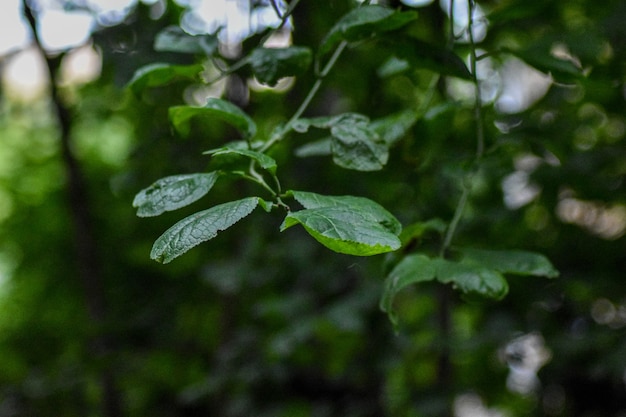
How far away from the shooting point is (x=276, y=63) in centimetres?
80

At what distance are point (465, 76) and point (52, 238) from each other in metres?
1.79

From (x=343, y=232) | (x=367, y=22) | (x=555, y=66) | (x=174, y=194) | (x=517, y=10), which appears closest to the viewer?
(x=343, y=232)

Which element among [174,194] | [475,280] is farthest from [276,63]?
[475,280]

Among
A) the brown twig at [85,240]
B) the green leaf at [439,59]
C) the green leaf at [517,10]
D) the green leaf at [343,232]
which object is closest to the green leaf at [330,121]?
the green leaf at [439,59]

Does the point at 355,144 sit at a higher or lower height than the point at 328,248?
higher

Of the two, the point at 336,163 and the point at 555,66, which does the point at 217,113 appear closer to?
the point at 336,163

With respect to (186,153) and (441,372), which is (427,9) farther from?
(441,372)

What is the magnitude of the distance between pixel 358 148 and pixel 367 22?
5.5 inches

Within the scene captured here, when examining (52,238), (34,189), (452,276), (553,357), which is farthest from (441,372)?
(34,189)

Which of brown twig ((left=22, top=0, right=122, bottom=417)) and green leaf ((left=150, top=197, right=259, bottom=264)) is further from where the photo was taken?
brown twig ((left=22, top=0, right=122, bottom=417))

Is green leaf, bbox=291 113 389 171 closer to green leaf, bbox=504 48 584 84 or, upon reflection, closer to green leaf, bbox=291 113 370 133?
green leaf, bbox=291 113 370 133

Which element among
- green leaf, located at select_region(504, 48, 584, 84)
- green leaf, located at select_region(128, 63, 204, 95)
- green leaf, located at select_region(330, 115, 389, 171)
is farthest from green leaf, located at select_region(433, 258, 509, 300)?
green leaf, located at select_region(128, 63, 204, 95)

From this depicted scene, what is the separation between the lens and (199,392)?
1617 mm

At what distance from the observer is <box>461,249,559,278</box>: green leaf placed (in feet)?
2.71
